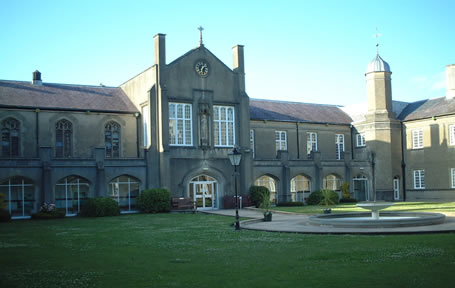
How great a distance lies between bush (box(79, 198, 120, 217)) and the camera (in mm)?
33875

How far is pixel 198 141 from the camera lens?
3881cm

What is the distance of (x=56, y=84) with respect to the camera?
41219mm

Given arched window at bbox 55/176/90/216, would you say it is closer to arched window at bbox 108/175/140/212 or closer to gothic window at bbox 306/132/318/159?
arched window at bbox 108/175/140/212

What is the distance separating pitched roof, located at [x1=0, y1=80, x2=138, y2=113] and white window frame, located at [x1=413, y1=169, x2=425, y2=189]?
26526 mm

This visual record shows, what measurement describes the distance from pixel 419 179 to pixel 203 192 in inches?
836

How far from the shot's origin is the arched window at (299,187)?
4547cm

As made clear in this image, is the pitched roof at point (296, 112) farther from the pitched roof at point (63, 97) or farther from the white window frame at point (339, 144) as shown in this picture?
the pitched roof at point (63, 97)

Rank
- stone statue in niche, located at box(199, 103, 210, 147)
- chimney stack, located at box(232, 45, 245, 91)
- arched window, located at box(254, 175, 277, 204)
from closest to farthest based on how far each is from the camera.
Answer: stone statue in niche, located at box(199, 103, 210, 147), chimney stack, located at box(232, 45, 245, 91), arched window, located at box(254, 175, 277, 204)

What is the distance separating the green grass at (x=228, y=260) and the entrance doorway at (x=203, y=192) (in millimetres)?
17988

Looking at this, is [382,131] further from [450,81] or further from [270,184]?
[270,184]

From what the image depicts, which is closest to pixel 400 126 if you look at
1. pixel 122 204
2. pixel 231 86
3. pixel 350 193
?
pixel 350 193

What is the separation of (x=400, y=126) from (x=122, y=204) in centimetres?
2755

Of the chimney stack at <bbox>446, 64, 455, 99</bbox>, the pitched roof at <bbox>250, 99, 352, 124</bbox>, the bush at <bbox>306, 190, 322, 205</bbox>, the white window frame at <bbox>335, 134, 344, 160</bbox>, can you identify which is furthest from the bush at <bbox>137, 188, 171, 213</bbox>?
the chimney stack at <bbox>446, 64, 455, 99</bbox>

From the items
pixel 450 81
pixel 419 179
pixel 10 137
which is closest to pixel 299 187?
pixel 419 179
